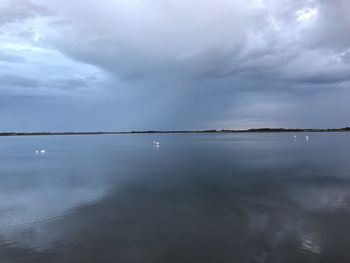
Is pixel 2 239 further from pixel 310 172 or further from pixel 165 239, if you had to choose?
pixel 310 172

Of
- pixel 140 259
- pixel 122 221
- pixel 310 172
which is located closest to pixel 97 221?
pixel 122 221

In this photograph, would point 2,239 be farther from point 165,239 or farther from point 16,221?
point 165,239

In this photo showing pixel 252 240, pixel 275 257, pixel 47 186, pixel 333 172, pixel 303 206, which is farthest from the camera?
pixel 333 172

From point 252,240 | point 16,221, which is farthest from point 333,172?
point 16,221

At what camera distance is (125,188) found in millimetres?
24578

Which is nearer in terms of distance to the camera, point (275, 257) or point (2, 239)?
point (275, 257)

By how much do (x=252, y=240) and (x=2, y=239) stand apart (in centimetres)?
1039

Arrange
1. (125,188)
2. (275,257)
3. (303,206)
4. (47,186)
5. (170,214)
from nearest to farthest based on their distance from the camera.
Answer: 1. (275,257)
2. (170,214)
3. (303,206)
4. (125,188)
5. (47,186)

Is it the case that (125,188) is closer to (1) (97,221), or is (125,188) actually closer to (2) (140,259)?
(1) (97,221)

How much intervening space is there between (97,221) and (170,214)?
3807mm

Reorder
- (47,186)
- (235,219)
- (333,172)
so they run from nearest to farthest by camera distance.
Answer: (235,219) < (47,186) < (333,172)

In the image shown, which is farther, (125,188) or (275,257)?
(125,188)

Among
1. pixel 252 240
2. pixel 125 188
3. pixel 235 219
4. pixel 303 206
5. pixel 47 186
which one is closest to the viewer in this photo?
pixel 252 240

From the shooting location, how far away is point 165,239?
12953 millimetres
